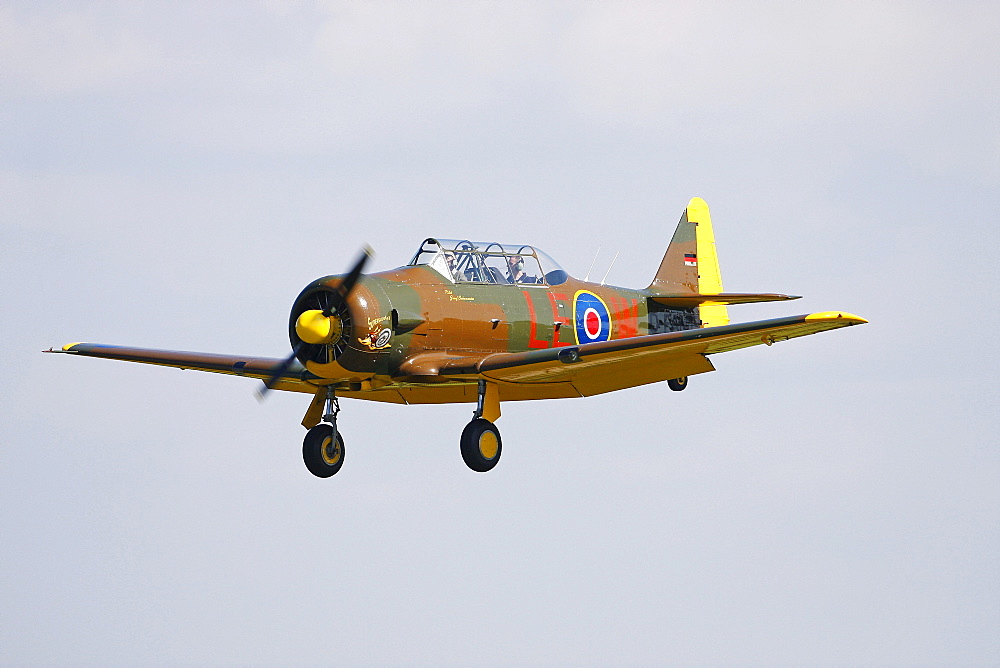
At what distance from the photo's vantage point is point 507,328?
19.3m

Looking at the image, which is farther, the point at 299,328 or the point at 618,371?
the point at 618,371

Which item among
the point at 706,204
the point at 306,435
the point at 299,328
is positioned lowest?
the point at 306,435

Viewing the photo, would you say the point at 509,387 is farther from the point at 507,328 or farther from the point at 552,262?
the point at 552,262

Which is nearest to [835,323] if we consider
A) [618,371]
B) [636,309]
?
[618,371]

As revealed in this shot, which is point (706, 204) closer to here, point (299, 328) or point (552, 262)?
point (552, 262)

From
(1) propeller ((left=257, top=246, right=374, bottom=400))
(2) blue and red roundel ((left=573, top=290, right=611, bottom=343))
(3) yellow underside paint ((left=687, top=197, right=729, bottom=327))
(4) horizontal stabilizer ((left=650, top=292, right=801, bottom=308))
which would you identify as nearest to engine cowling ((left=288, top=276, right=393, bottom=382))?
(1) propeller ((left=257, top=246, right=374, bottom=400))

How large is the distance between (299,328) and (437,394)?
2734 mm

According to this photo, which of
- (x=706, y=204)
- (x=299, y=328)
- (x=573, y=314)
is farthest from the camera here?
(x=706, y=204)

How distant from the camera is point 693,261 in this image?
83.8ft

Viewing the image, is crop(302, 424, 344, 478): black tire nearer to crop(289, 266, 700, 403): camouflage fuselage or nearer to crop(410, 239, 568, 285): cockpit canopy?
crop(289, 266, 700, 403): camouflage fuselage

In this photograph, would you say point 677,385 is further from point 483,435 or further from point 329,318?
point 329,318

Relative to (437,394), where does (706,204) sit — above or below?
above

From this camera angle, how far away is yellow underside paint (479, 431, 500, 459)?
59.7 ft

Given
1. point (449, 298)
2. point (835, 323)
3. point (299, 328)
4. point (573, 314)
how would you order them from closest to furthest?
point (835, 323)
point (299, 328)
point (449, 298)
point (573, 314)
